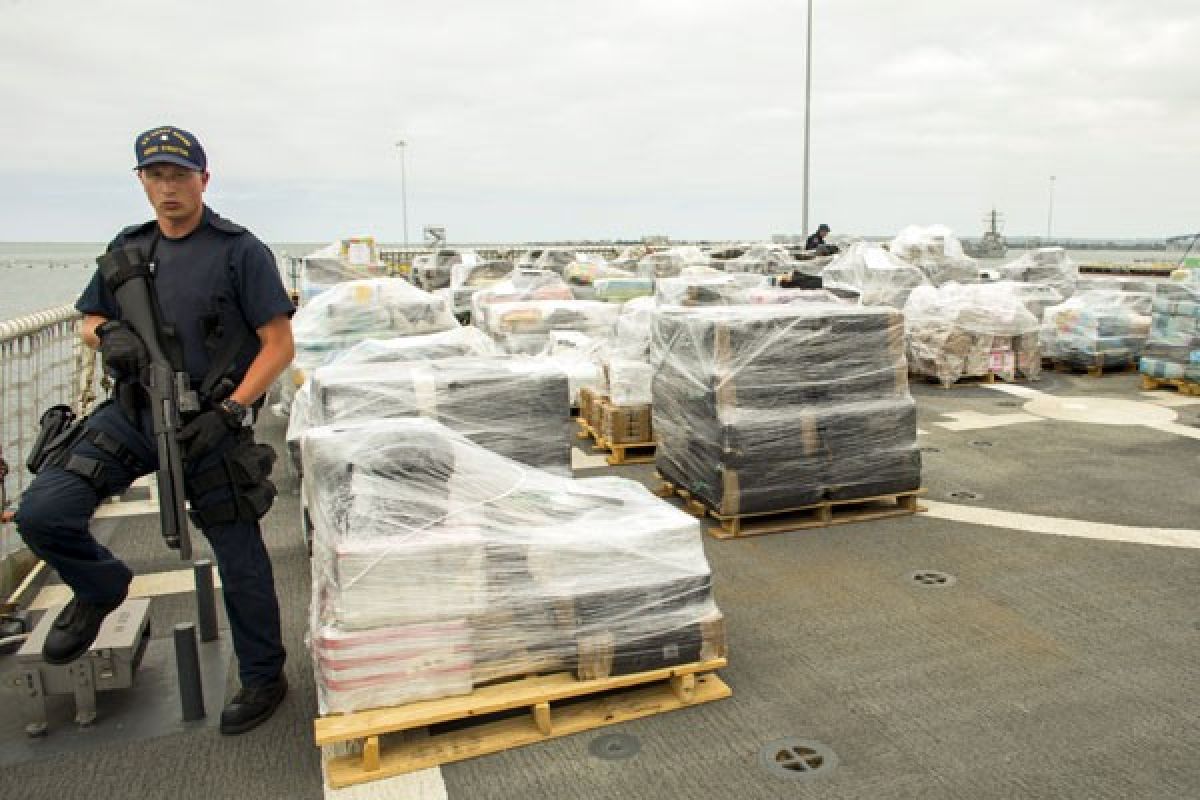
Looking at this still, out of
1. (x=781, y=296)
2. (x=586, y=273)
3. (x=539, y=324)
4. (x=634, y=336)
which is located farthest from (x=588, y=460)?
(x=586, y=273)

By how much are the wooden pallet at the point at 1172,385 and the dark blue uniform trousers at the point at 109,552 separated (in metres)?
11.0

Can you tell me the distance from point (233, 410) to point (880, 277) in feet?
48.6

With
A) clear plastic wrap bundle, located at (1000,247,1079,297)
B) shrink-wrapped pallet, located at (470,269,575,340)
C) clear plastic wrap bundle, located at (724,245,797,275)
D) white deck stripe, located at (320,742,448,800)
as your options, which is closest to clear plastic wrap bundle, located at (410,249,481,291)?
clear plastic wrap bundle, located at (724,245,797,275)

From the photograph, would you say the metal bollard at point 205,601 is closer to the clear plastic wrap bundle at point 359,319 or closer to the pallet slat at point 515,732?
the pallet slat at point 515,732

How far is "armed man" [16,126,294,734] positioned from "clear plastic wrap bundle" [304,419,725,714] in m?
0.32

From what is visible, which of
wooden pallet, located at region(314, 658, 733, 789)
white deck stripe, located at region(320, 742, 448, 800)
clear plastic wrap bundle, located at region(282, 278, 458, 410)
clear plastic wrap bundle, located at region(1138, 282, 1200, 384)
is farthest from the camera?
clear plastic wrap bundle, located at region(1138, 282, 1200, 384)

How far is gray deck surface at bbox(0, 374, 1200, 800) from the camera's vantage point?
3043 mm

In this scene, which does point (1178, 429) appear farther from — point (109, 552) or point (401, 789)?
point (109, 552)

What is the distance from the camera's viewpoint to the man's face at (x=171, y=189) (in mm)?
3174

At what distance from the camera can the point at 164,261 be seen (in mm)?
3273

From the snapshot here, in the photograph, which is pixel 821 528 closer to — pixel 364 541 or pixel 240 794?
pixel 364 541

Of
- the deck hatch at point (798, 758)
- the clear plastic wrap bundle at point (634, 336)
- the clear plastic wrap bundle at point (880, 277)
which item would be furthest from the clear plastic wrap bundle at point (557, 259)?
the deck hatch at point (798, 758)

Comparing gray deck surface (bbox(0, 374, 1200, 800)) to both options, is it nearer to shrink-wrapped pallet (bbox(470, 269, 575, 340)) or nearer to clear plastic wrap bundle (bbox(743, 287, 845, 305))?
clear plastic wrap bundle (bbox(743, 287, 845, 305))

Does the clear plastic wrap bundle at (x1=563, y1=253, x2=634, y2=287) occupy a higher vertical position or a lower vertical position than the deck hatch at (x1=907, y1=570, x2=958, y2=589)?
higher
